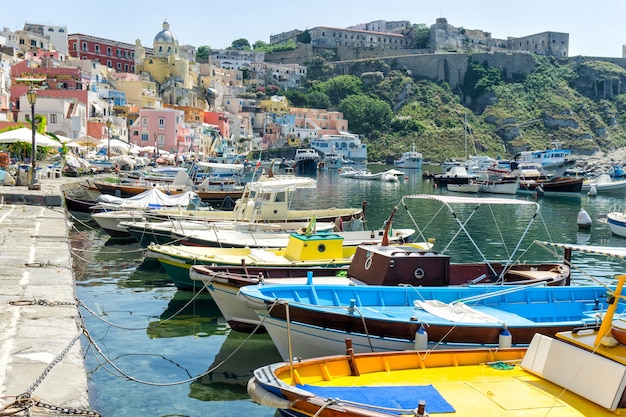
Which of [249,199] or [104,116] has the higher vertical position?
[104,116]

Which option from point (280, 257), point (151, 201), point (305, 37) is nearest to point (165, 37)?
point (305, 37)

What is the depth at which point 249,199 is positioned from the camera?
2345 centimetres

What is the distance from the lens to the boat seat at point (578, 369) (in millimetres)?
7211

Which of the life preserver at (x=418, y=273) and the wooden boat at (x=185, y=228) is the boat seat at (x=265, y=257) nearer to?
the life preserver at (x=418, y=273)

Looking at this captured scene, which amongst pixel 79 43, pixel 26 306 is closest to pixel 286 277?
pixel 26 306

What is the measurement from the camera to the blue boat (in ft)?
34.4

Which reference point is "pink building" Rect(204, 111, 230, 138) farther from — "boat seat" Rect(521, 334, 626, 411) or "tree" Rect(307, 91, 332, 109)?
"boat seat" Rect(521, 334, 626, 411)

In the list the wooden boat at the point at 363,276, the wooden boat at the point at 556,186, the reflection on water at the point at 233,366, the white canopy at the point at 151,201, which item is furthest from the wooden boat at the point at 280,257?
the wooden boat at the point at 556,186

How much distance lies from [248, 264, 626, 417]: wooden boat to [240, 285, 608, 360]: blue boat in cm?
152

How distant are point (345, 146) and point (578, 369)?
10626cm

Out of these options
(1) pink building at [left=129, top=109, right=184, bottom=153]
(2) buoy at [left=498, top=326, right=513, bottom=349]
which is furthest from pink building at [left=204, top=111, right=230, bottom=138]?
(2) buoy at [left=498, top=326, right=513, bottom=349]

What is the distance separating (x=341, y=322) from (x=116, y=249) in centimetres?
1550

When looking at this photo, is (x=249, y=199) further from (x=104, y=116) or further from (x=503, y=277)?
(x=104, y=116)

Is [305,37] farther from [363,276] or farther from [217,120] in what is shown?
[363,276]
